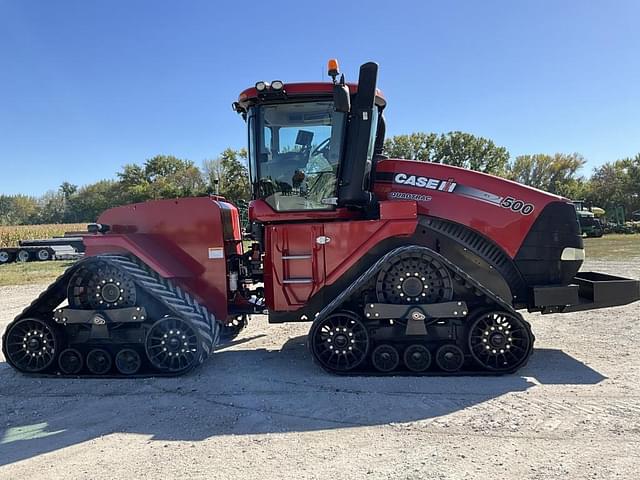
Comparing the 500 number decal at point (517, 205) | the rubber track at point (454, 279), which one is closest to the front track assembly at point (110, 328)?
the rubber track at point (454, 279)

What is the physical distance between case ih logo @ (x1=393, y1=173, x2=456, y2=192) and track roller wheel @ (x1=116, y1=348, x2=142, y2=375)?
3755 mm

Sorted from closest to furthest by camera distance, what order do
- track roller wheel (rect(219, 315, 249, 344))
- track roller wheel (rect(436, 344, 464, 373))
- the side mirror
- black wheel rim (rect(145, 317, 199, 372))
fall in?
the side mirror → track roller wheel (rect(436, 344, 464, 373)) → black wheel rim (rect(145, 317, 199, 372)) → track roller wheel (rect(219, 315, 249, 344))

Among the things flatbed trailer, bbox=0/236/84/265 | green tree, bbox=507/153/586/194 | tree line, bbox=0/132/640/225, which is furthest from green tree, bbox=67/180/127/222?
green tree, bbox=507/153/586/194

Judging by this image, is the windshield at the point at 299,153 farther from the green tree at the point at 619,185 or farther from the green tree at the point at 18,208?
the green tree at the point at 18,208

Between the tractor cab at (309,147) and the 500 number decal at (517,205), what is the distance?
1584 mm

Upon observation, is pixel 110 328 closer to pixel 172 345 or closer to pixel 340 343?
pixel 172 345

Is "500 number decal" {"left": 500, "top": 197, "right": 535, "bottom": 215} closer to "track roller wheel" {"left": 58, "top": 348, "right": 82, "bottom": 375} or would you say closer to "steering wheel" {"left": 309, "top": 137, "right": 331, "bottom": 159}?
"steering wheel" {"left": 309, "top": 137, "right": 331, "bottom": 159}

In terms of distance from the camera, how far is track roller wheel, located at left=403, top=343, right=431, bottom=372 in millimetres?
5055

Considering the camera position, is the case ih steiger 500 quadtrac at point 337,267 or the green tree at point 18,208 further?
the green tree at point 18,208

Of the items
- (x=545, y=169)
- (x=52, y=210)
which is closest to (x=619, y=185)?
(x=545, y=169)

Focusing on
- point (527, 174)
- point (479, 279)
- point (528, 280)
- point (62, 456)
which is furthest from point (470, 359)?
point (527, 174)

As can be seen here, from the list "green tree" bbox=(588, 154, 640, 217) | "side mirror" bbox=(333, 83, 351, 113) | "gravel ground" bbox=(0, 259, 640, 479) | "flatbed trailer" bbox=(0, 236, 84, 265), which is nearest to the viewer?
"gravel ground" bbox=(0, 259, 640, 479)

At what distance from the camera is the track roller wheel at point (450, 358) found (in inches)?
198

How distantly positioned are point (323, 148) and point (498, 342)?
299 centimetres
